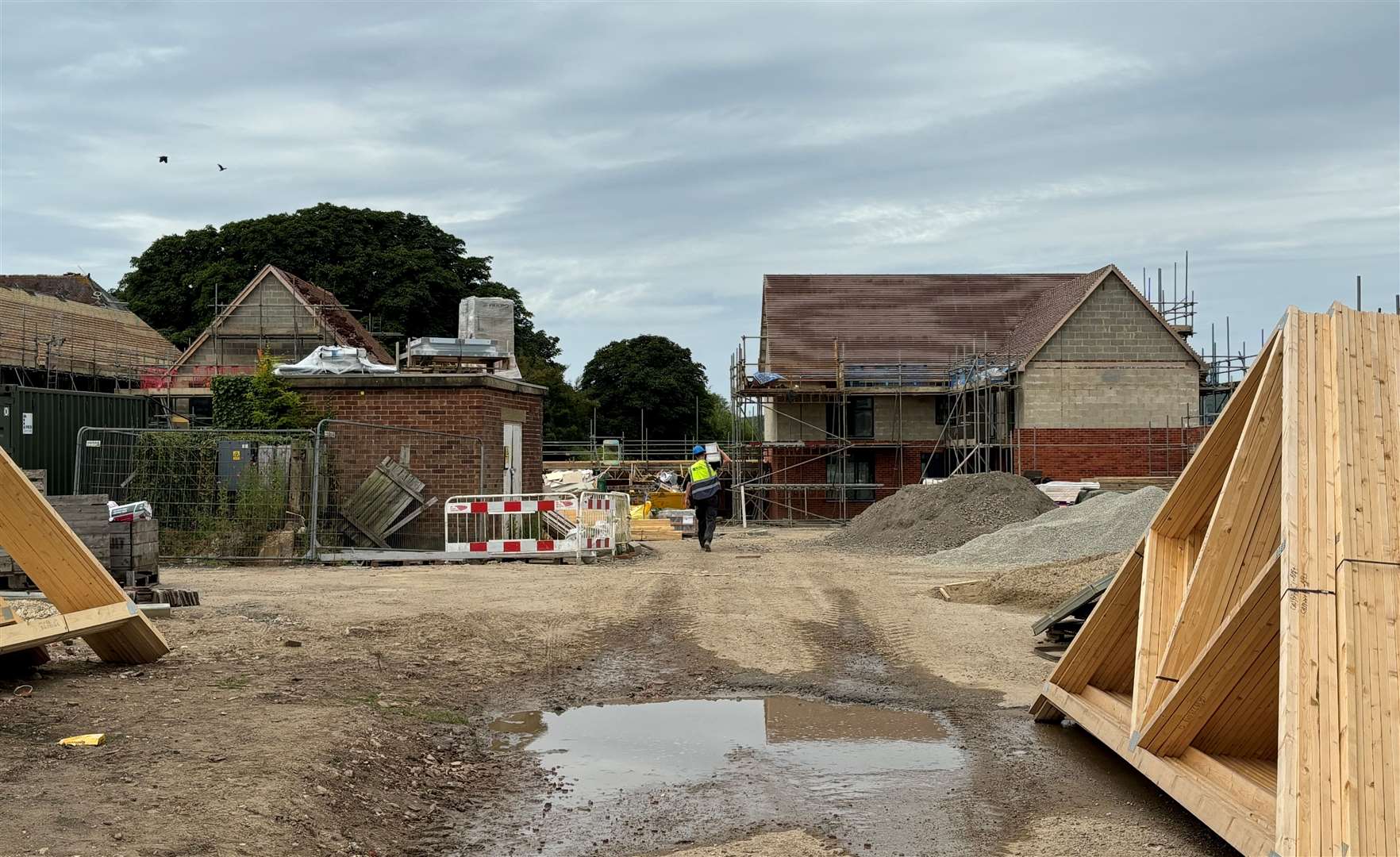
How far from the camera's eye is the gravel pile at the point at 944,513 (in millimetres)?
25344

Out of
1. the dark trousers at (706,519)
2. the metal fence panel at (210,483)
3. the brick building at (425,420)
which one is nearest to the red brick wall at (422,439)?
the brick building at (425,420)

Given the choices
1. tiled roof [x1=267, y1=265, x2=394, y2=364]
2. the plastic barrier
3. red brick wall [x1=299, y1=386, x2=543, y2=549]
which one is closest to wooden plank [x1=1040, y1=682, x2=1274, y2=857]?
the plastic barrier

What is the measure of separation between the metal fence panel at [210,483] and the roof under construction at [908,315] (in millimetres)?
23721

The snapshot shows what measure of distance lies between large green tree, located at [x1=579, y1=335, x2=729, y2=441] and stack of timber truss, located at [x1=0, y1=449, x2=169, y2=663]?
6758 centimetres

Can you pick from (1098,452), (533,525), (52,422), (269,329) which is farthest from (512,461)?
(269,329)

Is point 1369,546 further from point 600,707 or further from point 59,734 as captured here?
point 59,734

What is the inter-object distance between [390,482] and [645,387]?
191ft

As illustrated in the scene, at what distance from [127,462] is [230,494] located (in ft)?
5.39

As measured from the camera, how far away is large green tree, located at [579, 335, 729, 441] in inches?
3066

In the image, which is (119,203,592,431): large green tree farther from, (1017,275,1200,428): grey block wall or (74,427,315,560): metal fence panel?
(74,427,315,560): metal fence panel

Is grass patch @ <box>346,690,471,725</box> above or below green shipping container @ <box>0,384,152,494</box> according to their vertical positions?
below

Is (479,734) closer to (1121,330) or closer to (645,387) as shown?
(1121,330)

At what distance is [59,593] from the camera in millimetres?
8016

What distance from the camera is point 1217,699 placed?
6.07 metres
